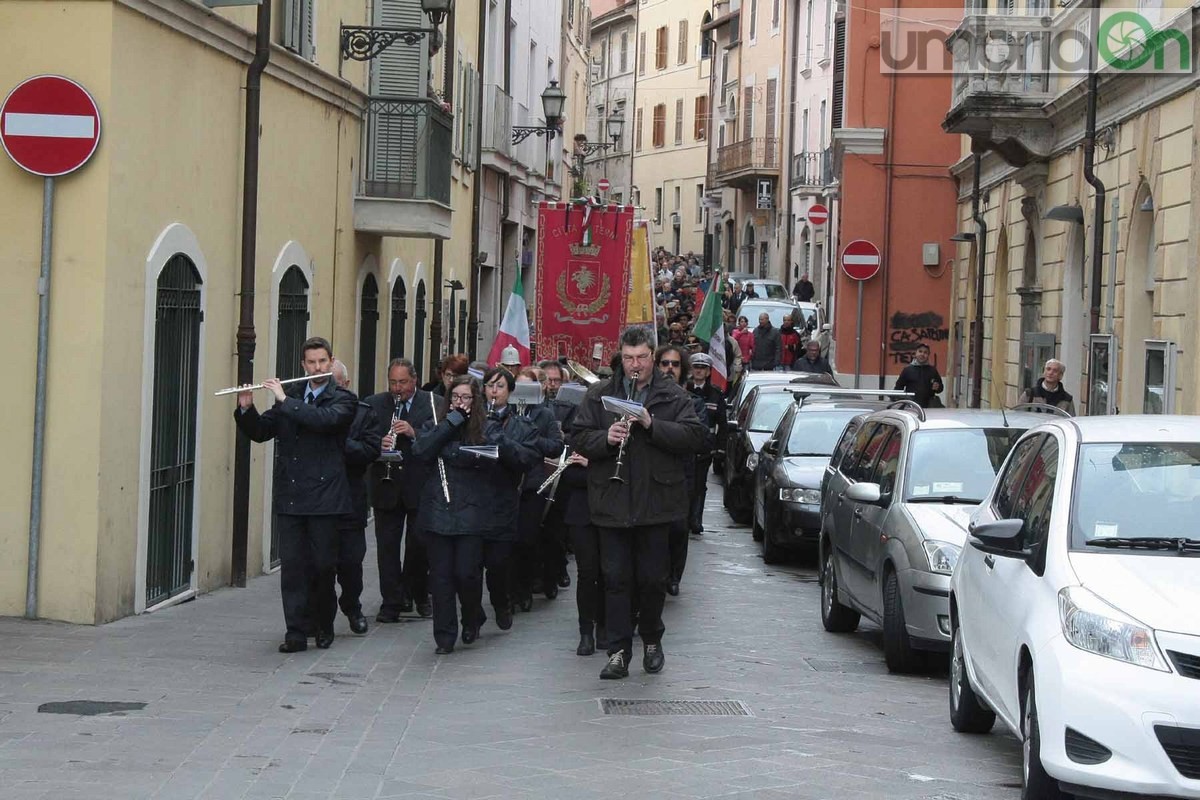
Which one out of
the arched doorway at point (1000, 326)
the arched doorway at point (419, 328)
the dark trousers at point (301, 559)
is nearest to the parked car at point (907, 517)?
the dark trousers at point (301, 559)

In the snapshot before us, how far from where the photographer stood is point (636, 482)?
10195 millimetres

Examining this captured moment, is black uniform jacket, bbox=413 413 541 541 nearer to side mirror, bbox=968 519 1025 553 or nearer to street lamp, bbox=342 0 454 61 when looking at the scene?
side mirror, bbox=968 519 1025 553

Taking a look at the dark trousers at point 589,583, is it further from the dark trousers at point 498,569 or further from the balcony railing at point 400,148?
the balcony railing at point 400,148

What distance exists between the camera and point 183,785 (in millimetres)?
7219

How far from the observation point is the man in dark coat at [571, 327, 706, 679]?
10148mm

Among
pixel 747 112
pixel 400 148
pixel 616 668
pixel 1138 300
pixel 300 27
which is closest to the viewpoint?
pixel 616 668

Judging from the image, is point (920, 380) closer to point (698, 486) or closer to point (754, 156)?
point (698, 486)

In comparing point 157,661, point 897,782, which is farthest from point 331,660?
point 897,782

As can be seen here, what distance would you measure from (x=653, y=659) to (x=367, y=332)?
10215 mm

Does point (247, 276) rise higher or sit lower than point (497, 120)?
lower

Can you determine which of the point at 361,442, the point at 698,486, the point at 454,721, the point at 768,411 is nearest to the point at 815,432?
the point at 698,486

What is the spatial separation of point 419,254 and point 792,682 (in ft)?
46.1

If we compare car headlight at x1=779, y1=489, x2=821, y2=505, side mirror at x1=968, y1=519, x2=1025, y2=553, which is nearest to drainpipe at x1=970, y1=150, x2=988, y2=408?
car headlight at x1=779, y1=489, x2=821, y2=505


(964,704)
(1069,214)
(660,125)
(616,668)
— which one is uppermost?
(660,125)
